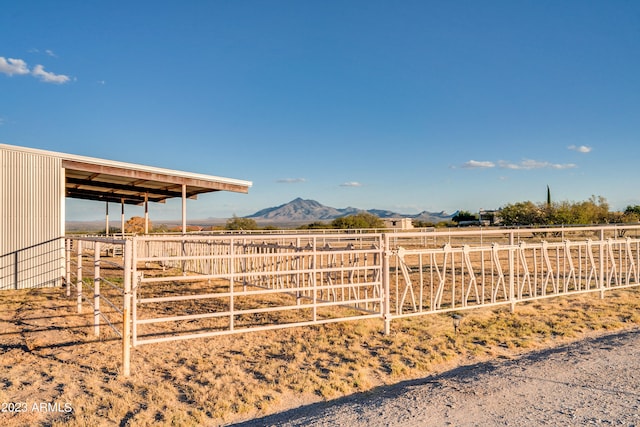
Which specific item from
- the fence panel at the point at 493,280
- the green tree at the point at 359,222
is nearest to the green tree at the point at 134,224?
the green tree at the point at 359,222

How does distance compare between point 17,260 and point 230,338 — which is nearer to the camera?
point 230,338

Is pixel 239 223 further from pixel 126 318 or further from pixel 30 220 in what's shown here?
pixel 126 318

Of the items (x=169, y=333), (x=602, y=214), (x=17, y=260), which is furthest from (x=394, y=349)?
(x=602, y=214)

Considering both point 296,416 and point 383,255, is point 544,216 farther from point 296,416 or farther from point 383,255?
point 296,416

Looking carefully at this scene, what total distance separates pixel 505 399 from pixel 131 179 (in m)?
14.7

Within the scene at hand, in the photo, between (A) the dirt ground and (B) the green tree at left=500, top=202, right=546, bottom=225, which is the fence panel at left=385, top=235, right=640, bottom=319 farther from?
(B) the green tree at left=500, top=202, right=546, bottom=225

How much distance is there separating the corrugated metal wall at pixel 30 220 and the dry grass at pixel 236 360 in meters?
3.42

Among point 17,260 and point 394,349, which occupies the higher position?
point 17,260

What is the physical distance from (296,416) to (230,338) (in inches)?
122

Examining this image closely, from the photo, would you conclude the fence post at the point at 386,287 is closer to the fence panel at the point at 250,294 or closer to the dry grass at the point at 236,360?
the fence panel at the point at 250,294

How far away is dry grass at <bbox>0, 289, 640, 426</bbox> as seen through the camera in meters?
4.23

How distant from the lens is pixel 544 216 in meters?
46.4

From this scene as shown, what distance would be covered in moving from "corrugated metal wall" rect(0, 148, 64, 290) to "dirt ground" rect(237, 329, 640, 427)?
1052 cm

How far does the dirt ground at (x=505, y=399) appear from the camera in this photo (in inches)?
149
